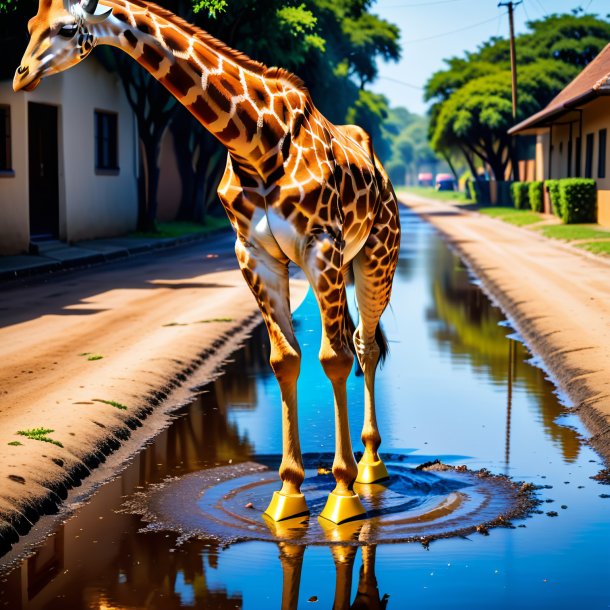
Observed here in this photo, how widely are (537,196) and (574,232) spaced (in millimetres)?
14841

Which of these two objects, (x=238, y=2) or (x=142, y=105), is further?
(x=142, y=105)

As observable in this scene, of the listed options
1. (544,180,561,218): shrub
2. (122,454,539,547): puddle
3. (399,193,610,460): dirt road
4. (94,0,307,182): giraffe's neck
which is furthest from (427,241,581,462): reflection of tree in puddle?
(544,180,561,218): shrub

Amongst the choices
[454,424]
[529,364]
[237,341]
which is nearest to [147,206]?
[237,341]

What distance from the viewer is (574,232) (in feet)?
99.5

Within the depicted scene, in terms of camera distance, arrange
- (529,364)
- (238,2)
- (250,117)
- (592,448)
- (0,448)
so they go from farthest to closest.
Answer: (238,2) → (529,364) → (592,448) → (0,448) → (250,117)

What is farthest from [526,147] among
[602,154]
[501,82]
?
[602,154]

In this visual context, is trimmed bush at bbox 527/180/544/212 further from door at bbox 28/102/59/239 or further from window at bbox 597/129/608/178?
door at bbox 28/102/59/239

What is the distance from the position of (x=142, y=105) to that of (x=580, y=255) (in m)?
12.2

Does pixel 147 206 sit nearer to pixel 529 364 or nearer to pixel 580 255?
pixel 580 255

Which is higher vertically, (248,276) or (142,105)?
(142,105)

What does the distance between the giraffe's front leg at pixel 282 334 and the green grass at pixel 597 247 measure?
59.3 feet

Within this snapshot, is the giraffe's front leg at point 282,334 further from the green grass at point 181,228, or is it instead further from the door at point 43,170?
the green grass at point 181,228

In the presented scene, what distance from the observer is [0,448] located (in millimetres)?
6844

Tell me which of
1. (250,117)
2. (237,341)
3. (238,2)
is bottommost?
(237,341)
